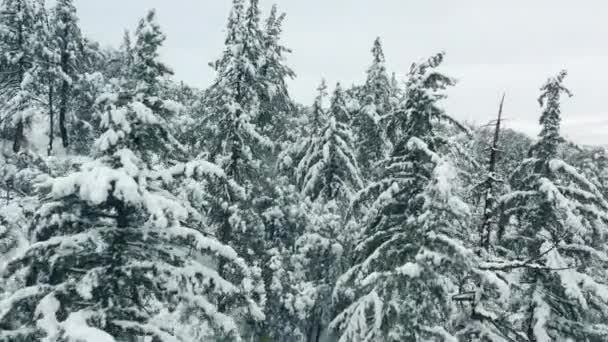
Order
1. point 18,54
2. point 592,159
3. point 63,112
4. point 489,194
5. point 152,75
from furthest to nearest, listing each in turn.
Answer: point 63,112 < point 18,54 < point 592,159 < point 489,194 < point 152,75

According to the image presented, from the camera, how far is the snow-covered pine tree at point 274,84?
2419cm

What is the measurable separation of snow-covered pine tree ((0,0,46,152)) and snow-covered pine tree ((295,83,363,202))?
2505 cm

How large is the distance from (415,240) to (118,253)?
742cm

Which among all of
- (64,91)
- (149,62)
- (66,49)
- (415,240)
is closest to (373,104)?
(415,240)

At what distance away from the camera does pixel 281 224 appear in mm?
24938

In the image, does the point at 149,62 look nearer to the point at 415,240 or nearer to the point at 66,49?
the point at 415,240

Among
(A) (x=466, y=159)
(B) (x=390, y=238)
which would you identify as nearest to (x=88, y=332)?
(B) (x=390, y=238)

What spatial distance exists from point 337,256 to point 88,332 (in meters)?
15.6

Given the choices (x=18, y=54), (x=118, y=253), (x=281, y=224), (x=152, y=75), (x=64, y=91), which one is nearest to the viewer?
(x=118, y=253)

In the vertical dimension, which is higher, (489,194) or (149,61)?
(149,61)

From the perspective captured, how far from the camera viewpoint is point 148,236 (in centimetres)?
813

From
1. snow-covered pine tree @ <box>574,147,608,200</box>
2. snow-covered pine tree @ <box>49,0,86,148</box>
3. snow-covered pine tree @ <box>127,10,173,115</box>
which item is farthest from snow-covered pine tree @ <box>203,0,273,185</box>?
snow-covered pine tree @ <box>49,0,86,148</box>

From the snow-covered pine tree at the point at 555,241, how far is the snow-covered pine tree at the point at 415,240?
278 cm

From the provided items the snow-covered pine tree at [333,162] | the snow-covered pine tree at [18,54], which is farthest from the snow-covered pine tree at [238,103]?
the snow-covered pine tree at [18,54]
